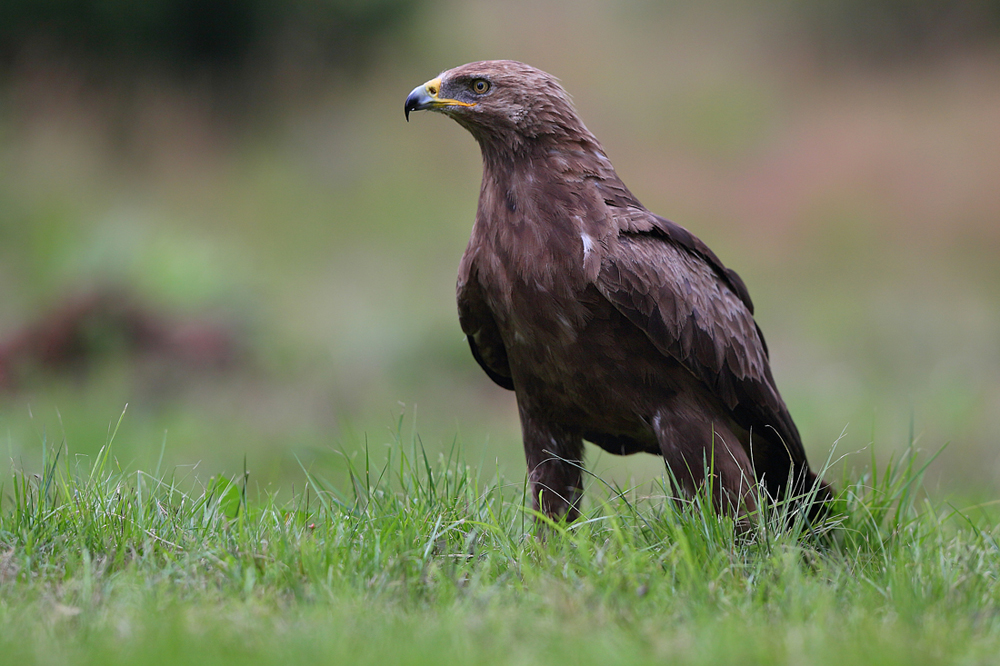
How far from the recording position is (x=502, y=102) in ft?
13.2

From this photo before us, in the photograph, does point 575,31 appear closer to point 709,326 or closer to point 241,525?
point 709,326

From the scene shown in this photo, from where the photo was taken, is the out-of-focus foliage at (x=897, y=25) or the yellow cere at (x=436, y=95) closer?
the yellow cere at (x=436, y=95)

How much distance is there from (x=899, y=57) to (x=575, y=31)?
5026 millimetres

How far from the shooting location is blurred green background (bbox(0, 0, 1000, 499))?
8578 millimetres

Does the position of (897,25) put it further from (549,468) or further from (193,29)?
(549,468)

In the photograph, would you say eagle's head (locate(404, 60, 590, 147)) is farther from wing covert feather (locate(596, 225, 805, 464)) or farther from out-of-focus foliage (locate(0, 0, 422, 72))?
out-of-focus foliage (locate(0, 0, 422, 72))

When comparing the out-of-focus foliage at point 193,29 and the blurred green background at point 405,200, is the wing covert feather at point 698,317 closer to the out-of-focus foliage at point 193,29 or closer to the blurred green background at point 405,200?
the blurred green background at point 405,200

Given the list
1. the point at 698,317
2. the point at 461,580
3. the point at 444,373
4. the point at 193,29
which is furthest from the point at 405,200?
the point at 461,580

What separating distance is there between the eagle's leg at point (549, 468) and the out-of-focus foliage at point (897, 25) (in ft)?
43.0

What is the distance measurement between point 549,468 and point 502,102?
155 cm

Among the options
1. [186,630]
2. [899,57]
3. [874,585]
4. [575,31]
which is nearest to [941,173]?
[899,57]

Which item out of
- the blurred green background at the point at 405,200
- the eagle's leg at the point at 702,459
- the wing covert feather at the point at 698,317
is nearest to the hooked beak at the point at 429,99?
the wing covert feather at the point at 698,317

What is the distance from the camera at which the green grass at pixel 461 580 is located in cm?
250

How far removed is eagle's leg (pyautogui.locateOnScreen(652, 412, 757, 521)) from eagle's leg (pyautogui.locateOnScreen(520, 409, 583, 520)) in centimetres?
50
